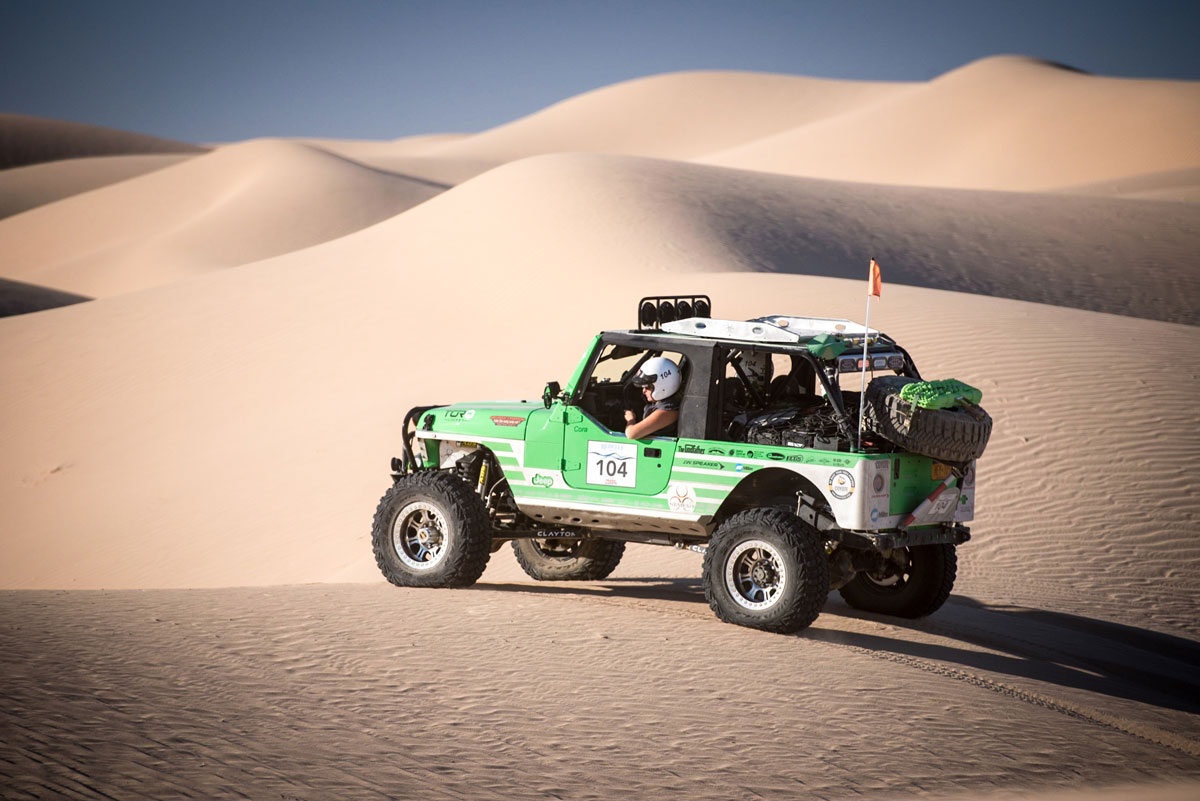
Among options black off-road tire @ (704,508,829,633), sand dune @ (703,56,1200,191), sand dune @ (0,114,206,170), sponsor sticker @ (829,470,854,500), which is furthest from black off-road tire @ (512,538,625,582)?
sand dune @ (0,114,206,170)

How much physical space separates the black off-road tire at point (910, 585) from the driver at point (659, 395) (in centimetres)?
224

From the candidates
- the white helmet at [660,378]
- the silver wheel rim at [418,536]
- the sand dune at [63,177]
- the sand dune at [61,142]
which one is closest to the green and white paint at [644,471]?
the white helmet at [660,378]

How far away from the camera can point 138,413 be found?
1000 inches

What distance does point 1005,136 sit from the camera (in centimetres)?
9112

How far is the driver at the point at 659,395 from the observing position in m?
9.44

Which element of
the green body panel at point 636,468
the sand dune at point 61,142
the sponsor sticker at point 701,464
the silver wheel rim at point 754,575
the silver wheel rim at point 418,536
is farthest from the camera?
the sand dune at point 61,142

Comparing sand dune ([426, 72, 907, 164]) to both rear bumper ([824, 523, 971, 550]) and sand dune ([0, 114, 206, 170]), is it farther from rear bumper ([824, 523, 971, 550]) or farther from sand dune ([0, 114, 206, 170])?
rear bumper ([824, 523, 971, 550])

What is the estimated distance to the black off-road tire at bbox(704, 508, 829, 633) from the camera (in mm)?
8648

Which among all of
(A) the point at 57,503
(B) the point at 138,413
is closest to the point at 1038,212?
(B) the point at 138,413

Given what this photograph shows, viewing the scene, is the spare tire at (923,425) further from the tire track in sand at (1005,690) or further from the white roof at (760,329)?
the tire track in sand at (1005,690)

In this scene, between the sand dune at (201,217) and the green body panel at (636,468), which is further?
the sand dune at (201,217)

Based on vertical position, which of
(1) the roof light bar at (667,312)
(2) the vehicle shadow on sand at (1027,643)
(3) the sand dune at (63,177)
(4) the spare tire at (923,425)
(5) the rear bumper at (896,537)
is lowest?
(2) the vehicle shadow on sand at (1027,643)

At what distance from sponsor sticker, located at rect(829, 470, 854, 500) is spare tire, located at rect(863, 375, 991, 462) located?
0.39 m

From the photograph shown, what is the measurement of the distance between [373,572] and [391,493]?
4525 millimetres
